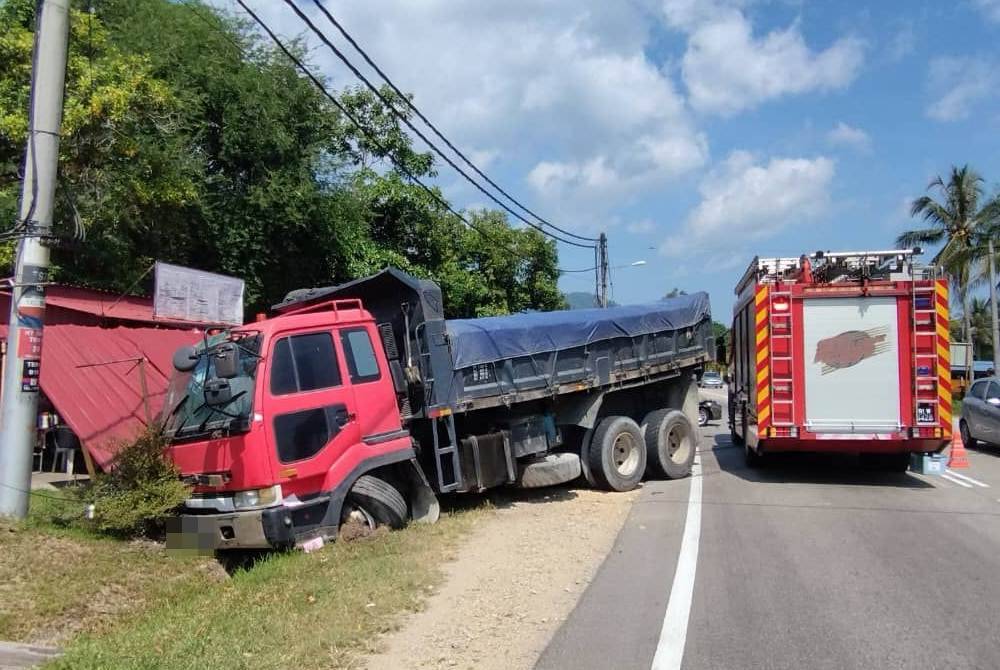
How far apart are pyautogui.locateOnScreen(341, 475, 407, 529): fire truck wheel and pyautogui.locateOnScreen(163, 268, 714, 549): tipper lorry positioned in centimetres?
1

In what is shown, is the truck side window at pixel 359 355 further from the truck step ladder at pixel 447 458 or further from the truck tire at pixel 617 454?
the truck tire at pixel 617 454

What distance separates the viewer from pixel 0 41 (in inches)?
466

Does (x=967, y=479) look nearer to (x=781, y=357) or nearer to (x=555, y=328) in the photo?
(x=781, y=357)

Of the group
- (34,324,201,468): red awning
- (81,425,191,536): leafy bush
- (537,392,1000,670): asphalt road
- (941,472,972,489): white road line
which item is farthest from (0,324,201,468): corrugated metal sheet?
(941,472,972,489): white road line

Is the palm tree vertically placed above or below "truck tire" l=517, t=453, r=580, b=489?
above

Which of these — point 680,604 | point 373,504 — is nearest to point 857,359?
point 680,604

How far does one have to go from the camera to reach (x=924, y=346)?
37.0 feet

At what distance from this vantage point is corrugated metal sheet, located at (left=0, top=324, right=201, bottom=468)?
995 centimetres

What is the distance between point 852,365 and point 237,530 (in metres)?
8.55

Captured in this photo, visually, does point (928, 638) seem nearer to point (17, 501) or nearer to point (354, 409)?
point (354, 409)

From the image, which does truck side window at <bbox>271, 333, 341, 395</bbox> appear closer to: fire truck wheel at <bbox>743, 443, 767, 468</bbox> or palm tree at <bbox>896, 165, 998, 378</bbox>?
fire truck wheel at <bbox>743, 443, 767, 468</bbox>

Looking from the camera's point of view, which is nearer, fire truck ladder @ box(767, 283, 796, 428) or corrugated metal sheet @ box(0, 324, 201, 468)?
corrugated metal sheet @ box(0, 324, 201, 468)

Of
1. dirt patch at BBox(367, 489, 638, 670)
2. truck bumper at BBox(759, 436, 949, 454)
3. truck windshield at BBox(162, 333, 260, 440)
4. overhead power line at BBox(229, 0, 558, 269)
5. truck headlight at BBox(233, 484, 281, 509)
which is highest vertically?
overhead power line at BBox(229, 0, 558, 269)

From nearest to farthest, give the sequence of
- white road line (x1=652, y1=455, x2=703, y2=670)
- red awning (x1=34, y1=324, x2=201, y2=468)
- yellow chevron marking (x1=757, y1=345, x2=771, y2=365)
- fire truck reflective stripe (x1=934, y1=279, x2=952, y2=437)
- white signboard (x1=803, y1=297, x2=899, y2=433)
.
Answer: white road line (x1=652, y1=455, x2=703, y2=670) → red awning (x1=34, y1=324, x2=201, y2=468) → fire truck reflective stripe (x1=934, y1=279, x2=952, y2=437) → white signboard (x1=803, y1=297, x2=899, y2=433) → yellow chevron marking (x1=757, y1=345, x2=771, y2=365)
